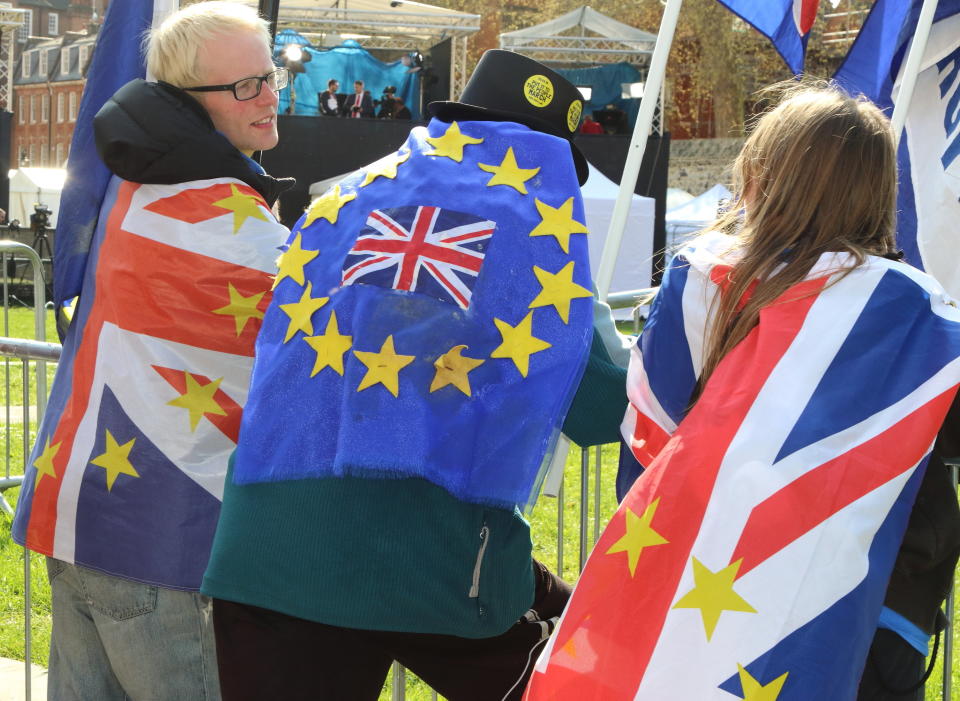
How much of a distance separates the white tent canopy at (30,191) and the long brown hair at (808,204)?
985 inches

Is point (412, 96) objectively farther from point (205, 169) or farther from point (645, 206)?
point (205, 169)

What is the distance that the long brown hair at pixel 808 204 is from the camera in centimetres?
195

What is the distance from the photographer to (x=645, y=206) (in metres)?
19.4

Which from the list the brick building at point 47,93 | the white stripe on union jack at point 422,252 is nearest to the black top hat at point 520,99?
the white stripe on union jack at point 422,252

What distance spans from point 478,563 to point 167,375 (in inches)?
33.1

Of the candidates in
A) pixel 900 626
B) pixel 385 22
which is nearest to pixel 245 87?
pixel 900 626

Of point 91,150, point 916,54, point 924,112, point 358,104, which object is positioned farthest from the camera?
point 358,104

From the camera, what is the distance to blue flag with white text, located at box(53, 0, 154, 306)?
271cm

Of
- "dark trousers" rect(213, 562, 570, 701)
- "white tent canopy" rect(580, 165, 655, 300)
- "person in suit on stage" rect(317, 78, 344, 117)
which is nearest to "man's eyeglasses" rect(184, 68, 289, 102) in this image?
"dark trousers" rect(213, 562, 570, 701)

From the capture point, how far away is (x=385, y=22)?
23141mm

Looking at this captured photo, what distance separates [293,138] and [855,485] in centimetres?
1738

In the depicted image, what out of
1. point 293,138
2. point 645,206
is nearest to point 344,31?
point 293,138

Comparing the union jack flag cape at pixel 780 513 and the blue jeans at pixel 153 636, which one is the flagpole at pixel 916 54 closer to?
the union jack flag cape at pixel 780 513

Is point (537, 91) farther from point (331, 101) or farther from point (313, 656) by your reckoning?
point (331, 101)
